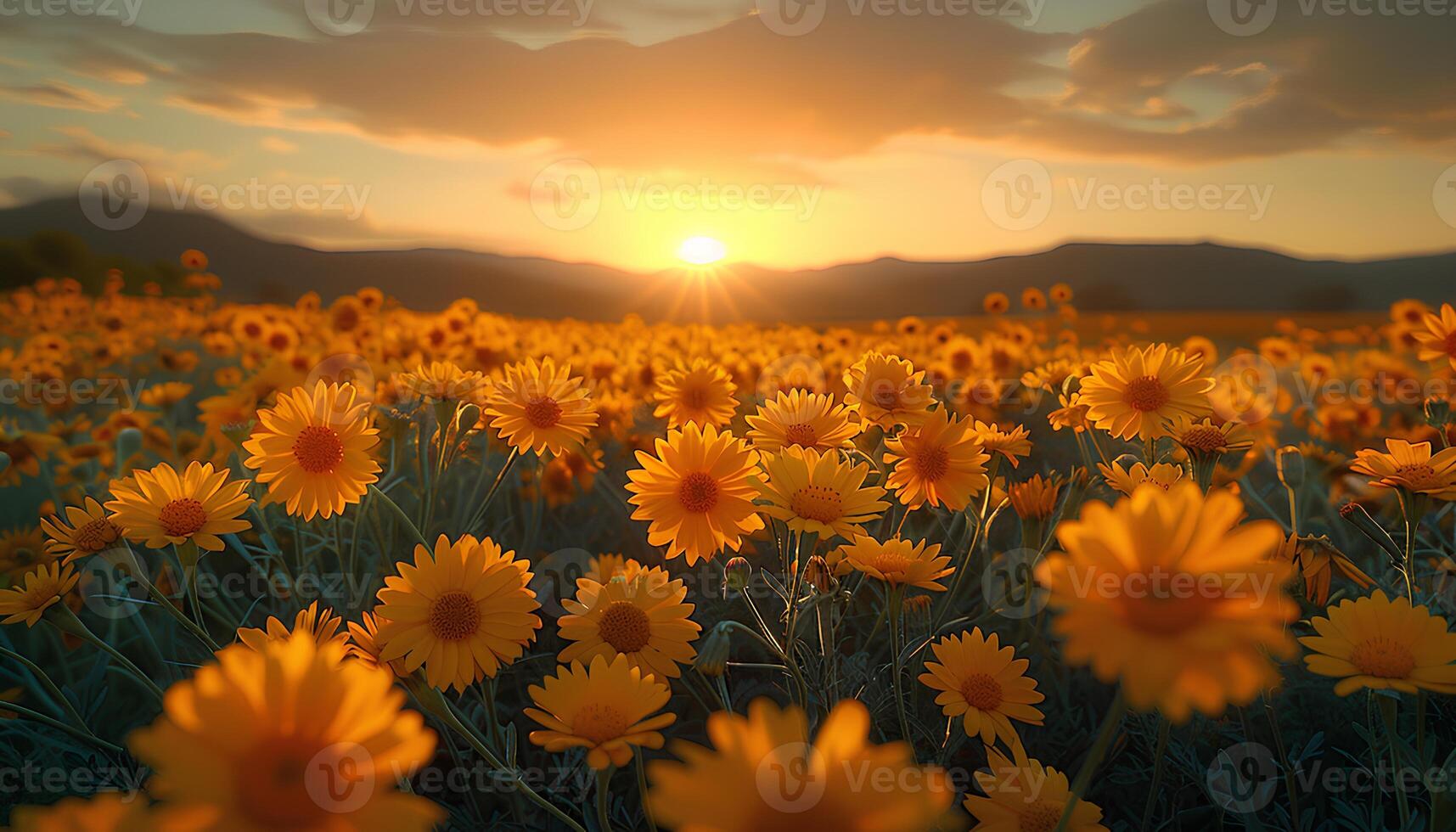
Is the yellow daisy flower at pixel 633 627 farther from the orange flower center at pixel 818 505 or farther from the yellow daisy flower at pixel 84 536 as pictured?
the yellow daisy flower at pixel 84 536

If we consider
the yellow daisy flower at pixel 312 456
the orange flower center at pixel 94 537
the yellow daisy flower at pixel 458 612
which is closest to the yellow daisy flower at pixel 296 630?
the yellow daisy flower at pixel 458 612

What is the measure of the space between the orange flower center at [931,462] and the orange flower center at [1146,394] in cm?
66

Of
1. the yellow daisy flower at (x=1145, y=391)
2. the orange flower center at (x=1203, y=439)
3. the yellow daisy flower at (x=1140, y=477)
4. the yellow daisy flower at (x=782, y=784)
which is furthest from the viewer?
the yellow daisy flower at (x=1145, y=391)

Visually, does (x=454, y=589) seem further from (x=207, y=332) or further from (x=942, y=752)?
(x=207, y=332)

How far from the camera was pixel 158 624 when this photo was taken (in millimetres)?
2578

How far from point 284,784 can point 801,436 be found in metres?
1.38

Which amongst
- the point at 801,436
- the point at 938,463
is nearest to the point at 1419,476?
the point at 938,463

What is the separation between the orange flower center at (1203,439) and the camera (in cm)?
192

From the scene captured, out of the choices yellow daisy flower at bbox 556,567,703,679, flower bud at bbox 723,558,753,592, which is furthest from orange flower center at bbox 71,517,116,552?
flower bud at bbox 723,558,753,592

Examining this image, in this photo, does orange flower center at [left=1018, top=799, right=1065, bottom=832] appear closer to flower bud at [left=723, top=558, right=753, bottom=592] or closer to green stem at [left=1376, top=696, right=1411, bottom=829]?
green stem at [left=1376, top=696, right=1411, bottom=829]

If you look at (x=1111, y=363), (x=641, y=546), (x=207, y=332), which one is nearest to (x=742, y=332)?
(x=207, y=332)

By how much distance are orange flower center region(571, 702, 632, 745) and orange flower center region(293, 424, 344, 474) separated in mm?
1030

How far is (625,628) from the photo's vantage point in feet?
4.80

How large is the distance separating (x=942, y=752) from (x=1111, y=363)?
1228mm
